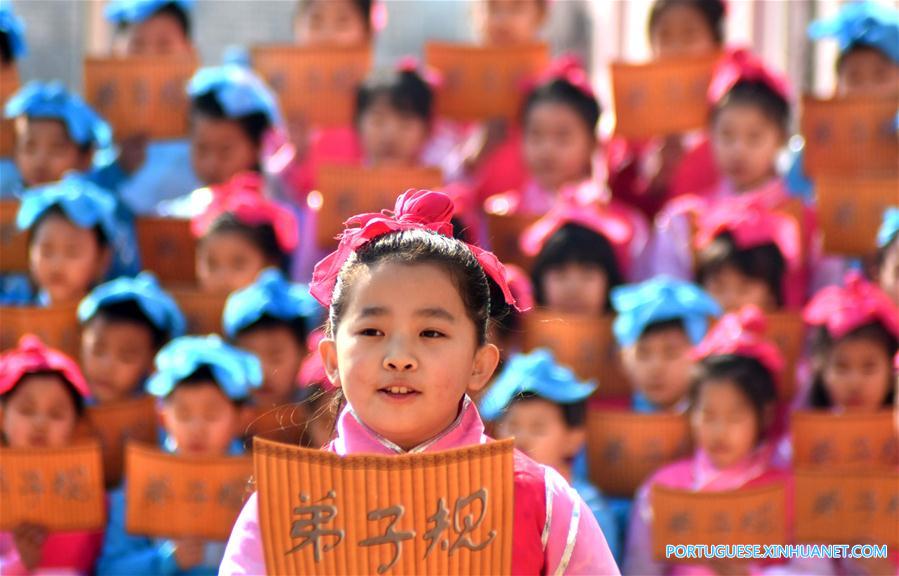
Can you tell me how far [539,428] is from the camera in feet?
12.3

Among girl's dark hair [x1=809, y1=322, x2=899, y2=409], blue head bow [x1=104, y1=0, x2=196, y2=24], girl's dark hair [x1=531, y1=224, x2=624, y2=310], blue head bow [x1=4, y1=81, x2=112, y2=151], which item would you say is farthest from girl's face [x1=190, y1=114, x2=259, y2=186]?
girl's dark hair [x1=809, y1=322, x2=899, y2=409]

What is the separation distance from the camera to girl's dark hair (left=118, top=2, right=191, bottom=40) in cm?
535

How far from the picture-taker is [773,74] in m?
4.76

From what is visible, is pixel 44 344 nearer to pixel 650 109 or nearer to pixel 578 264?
pixel 578 264

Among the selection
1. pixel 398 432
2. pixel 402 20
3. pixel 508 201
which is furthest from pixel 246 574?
pixel 402 20

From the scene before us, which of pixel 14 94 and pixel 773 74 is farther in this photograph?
pixel 14 94

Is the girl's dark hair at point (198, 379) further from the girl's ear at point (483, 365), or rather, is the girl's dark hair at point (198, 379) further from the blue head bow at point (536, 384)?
the girl's ear at point (483, 365)

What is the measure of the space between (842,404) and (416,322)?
223cm

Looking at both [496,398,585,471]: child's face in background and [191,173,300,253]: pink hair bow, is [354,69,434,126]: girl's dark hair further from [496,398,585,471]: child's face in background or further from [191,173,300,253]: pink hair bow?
[496,398,585,471]: child's face in background

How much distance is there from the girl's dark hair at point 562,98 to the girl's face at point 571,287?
29.2 inches

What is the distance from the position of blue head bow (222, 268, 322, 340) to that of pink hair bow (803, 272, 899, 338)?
52.2 inches

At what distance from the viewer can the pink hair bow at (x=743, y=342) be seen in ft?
12.3

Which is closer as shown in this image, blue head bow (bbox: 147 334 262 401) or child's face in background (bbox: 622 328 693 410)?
blue head bow (bbox: 147 334 262 401)

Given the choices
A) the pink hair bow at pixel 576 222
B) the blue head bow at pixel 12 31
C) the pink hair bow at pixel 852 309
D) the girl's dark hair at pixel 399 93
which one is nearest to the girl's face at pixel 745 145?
the pink hair bow at pixel 576 222
